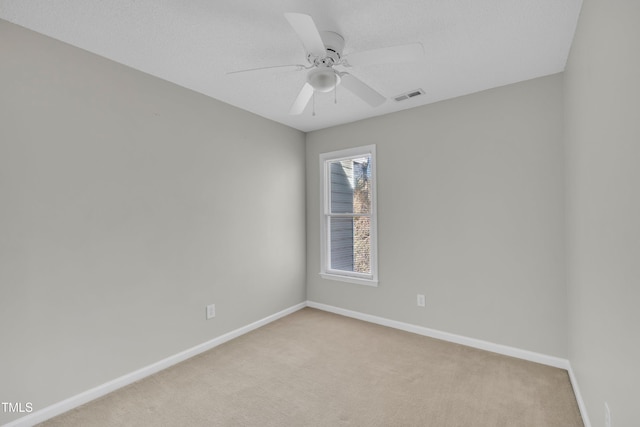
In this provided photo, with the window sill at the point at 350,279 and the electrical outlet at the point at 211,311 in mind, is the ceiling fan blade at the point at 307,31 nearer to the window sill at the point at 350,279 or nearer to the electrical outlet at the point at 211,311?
the electrical outlet at the point at 211,311

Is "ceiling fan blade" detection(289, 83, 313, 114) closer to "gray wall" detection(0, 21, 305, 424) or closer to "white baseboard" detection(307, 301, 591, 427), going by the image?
"gray wall" detection(0, 21, 305, 424)

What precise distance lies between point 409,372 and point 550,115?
2.52 metres

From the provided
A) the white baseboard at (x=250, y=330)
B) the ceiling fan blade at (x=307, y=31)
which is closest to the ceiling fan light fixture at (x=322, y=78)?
the ceiling fan blade at (x=307, y=31)

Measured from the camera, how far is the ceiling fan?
160cm

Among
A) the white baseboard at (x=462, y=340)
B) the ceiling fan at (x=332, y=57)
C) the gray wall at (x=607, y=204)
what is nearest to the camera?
the gray wall at (x=607, y=204)

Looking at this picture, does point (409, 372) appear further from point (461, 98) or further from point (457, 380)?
point (461, 98)

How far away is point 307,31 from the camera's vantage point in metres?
1.55

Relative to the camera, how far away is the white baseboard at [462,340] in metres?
2.55

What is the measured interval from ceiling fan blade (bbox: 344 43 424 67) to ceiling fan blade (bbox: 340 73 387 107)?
0.39ft

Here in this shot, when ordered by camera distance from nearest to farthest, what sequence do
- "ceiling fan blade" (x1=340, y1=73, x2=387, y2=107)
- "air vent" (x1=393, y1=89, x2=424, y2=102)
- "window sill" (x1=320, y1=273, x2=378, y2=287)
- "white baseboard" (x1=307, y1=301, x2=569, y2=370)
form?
"ceiling fan blade" (x1=340, y1=73, x2=387, y2=107), "white baseboard" (x1=307, y1=301, x2=569, y2=370), "air vent" (x1=393, y1=89, x2=424, y2=102), "window sill" (x1=320, y1=273, x2=378, y2=287)

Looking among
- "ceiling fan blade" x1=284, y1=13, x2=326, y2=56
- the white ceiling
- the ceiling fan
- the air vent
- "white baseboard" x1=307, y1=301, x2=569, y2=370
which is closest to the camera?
"ceiling fan blade" x1=284, y1=13, x2=326, y2=56

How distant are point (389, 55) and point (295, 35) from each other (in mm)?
693

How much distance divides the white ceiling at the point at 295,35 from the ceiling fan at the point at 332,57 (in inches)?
5.4

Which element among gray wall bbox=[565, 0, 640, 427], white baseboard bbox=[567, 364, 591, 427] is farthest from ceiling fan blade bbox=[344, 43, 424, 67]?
white baseboard bbox=[567, 364, 591, 427]
